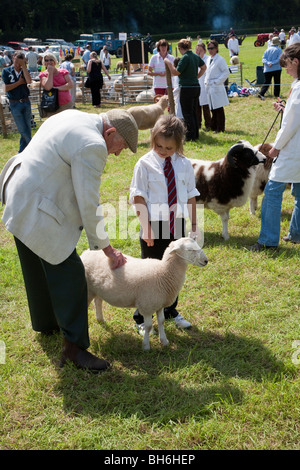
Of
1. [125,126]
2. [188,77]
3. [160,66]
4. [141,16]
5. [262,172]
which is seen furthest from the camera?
[141,16]

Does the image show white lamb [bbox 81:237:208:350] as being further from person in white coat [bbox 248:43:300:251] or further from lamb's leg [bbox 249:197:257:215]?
lamb's leg [bbox 249:197:257:215]

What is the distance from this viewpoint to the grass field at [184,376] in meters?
2.83

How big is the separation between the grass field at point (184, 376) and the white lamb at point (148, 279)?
0.43 m

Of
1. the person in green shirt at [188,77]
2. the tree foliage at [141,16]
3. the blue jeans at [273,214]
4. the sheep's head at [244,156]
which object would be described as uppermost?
the tree foliage at [141,16]

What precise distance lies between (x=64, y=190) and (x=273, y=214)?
3040 mm

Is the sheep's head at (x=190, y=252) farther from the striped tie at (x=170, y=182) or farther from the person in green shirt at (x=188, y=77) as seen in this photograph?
the person in green shirt at (x=188, y=77)

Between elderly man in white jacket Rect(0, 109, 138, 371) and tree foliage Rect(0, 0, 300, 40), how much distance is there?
69882 millimetres

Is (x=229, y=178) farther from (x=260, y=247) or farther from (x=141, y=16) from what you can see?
(x=141, y=16)

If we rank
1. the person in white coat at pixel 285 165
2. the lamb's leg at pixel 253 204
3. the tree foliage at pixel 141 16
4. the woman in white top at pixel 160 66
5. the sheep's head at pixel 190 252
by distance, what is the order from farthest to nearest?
1. the tree foliage at pixel 141 16
2. the woman in white top at pixel 160 66
3. the lamb's leg at pixel 253 204
4. the person in white coat at pixel 285 165
5. the sheep's head at pixel 190 252

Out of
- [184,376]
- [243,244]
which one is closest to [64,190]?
[184,376]

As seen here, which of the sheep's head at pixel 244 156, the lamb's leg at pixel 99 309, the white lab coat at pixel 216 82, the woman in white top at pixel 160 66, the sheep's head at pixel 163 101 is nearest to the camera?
the lamb's leg at pixel 99 309

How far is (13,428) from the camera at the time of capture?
295cm

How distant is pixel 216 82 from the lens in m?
11.2

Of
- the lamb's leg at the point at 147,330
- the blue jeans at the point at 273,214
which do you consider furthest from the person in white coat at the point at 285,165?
the lamb's leg at the point at 147,330
